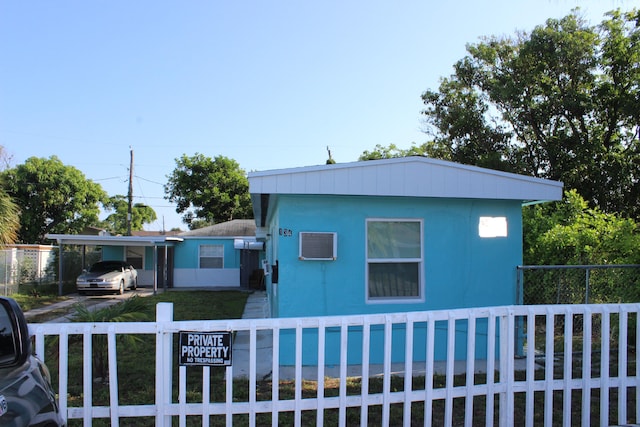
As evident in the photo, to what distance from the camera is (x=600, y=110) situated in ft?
51.1

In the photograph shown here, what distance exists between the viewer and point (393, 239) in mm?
6910

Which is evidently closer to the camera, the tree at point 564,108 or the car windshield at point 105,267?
the tree at point 564,108

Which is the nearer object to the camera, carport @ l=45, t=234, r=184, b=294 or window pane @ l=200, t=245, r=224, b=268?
carport @ l=45, t=234, r=184, b=294

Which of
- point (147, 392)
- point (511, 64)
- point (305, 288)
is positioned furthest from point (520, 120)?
point (147, 392)

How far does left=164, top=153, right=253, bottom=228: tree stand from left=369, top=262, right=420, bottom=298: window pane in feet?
92.8

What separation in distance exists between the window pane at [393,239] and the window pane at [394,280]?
15cm

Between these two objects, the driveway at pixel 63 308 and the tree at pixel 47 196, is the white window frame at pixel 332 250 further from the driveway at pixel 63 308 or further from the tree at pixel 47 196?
the tree at pixel 47 196

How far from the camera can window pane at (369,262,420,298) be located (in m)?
6.82

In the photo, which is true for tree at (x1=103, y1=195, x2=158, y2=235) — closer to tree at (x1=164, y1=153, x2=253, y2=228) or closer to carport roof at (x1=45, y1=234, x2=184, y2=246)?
tree at (x1=164, y1=153, x2=253, y2=228)

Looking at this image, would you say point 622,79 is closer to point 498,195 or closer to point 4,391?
point 498,195

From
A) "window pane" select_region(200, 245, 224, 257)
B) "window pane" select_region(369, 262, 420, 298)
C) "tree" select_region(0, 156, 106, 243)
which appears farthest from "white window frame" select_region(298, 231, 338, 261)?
"tree" select_region(0, 156, 106, 243)

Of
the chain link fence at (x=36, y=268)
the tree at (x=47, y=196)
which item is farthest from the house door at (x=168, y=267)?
the tree at (x=47, y=196)

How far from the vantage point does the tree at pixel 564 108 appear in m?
15.0

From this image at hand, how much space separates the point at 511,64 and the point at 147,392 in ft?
53.3
